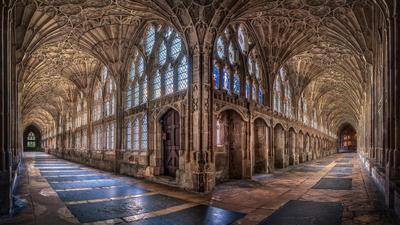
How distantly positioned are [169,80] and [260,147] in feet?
25.4

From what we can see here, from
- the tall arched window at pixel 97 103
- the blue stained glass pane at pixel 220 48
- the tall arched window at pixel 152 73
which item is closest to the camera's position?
the tall arched window at pixel 152 73

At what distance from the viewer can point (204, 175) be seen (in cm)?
1225

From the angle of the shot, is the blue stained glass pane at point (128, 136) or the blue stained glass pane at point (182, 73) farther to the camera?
the blue stained glass pane at point (128, 136)

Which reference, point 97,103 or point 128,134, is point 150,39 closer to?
point 128,134

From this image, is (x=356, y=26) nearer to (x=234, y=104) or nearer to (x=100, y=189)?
(x=234, y=104)

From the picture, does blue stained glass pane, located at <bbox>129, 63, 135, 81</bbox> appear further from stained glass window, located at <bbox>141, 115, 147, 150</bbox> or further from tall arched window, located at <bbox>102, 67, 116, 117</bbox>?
stained glass window, located at <bbox>141, 115, 147, 150</bbox>

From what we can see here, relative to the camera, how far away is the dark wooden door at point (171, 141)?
14994 mm

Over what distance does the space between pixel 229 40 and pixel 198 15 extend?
14.5ft

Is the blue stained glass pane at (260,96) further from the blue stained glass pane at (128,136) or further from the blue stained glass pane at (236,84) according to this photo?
the blue stained glass pane at (128,136)

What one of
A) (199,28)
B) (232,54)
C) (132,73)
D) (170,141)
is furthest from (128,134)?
(199,28)

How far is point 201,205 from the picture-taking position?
9.60 meters

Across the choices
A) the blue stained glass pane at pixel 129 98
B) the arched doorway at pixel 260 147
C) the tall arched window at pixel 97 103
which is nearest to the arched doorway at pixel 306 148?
the arched doorway at pixel 260 147

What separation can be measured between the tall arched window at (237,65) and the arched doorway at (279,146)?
13.8 ft

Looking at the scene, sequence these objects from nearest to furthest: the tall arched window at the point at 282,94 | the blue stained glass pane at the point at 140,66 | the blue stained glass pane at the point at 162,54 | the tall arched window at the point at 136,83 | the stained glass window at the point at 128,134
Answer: the blue stained glass pane at the point at 162,54 < the tall arched window at the point at 136,83 < the blue stained glass pane at the point at 140,66 < the stained glass window at the point at 128,134 < the tall arched window at the point at 282,94
